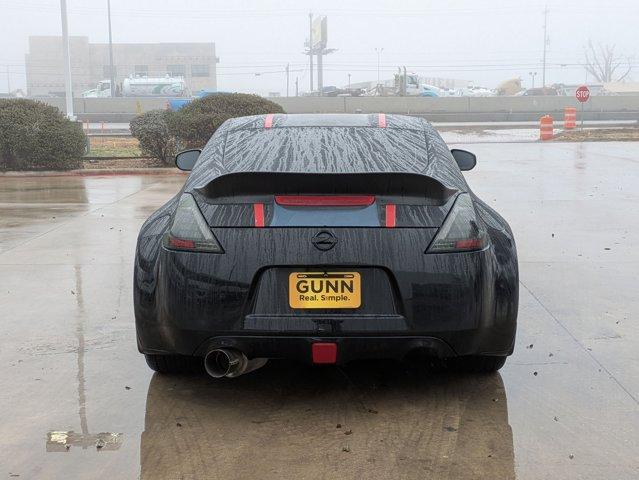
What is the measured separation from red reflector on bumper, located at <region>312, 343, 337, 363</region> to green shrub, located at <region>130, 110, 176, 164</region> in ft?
48.4

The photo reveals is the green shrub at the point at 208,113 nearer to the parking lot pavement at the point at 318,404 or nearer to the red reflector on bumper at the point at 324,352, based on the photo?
the parking lot pavement at the point at 318,404

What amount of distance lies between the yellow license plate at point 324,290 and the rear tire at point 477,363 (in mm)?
965

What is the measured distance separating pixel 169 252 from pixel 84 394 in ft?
3.26

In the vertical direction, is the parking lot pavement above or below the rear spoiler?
below

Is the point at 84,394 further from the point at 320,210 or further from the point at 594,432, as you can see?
the point at 594,432

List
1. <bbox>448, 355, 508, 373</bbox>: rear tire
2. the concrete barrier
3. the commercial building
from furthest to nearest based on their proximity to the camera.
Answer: the commercial building
the concrete barrier
<bbox>448, 355, 508, 373</bbox>: rear tire

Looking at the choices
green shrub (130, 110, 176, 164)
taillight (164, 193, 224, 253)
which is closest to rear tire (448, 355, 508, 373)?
taillight (164, 193, 224, 253)

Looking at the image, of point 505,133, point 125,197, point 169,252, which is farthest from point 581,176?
point 505,133

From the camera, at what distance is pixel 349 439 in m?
3.88

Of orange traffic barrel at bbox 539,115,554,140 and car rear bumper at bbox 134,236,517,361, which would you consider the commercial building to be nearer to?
orange traffic barrel at bbox 539,115,554,140

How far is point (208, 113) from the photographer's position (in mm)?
18688

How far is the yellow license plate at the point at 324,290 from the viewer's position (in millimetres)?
3898

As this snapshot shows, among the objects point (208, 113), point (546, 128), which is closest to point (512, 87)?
point (546, 128)

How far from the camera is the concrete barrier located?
165 ft
